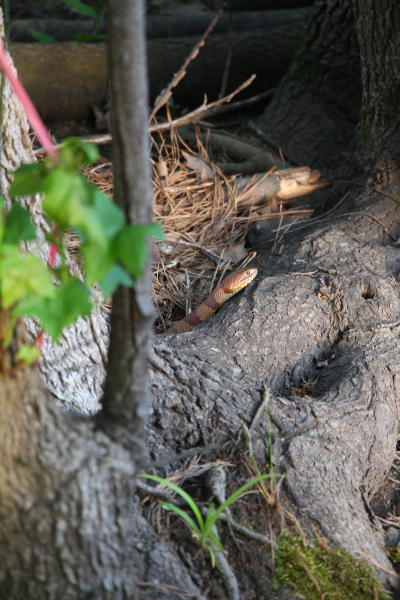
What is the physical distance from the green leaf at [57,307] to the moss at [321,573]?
1099 millimetres

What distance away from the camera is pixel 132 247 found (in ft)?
3.85

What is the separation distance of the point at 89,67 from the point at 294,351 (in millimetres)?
3461

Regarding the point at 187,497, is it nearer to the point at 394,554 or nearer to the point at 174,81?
the point at 394,554

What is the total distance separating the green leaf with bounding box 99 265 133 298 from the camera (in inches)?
46.4

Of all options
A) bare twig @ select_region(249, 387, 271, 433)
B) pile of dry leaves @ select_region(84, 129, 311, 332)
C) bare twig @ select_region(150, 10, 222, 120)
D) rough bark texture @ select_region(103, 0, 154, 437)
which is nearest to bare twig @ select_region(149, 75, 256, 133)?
bare twig @ select_region(150, 10, 222, 120)

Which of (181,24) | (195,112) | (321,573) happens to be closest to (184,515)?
(321,573)

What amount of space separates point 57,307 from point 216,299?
1976 millimetres

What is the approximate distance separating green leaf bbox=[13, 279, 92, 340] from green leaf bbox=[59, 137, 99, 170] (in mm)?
245

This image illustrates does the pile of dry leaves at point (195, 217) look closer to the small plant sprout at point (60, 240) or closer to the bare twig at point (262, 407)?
the bare twig at point (262, 407)

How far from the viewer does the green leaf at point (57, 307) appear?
122cm

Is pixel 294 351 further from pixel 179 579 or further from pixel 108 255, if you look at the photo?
pixel 108 255

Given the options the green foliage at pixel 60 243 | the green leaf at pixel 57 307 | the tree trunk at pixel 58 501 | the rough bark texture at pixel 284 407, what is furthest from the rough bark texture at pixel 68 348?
the green leaf at pixel 57 307

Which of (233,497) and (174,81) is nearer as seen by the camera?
(233,497)

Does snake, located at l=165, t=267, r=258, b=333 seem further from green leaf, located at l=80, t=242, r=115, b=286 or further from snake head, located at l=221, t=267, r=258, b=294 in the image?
green leaf, located at l=80, t=242, r=115, b=286
